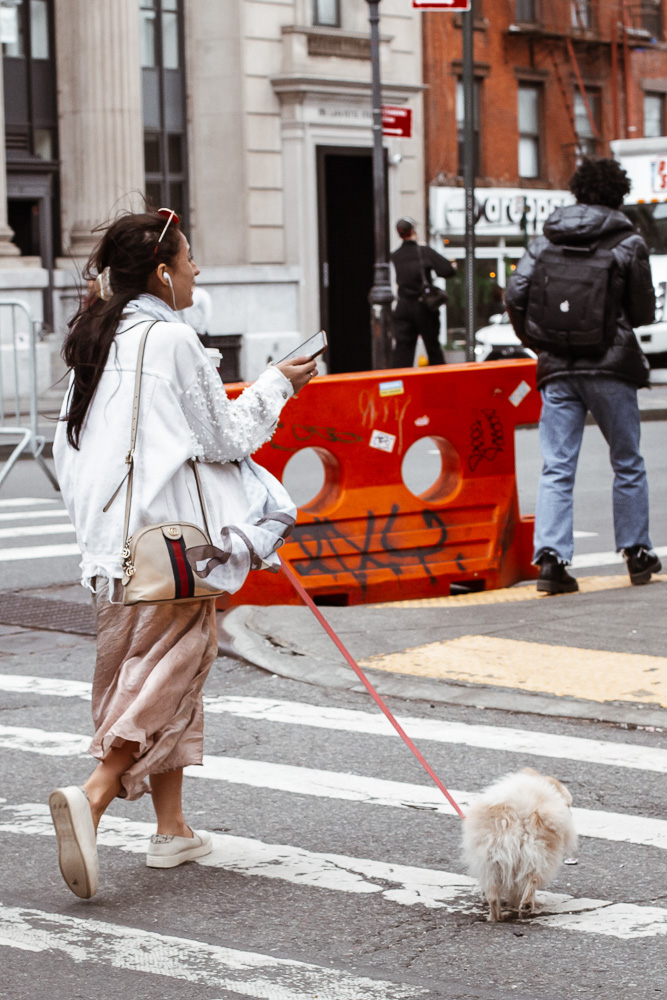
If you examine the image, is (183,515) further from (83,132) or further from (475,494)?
(83,132)

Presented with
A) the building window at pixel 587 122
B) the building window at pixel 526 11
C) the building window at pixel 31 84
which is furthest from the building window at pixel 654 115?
the building window at pixel 31 84

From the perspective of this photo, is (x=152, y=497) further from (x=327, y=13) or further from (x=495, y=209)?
(x=495, y=209)

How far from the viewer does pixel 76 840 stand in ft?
12.9

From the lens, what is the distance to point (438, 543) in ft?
28.0

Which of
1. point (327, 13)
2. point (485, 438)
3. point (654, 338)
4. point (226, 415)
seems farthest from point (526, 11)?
point (226, 415)

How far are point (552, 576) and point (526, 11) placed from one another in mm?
28713

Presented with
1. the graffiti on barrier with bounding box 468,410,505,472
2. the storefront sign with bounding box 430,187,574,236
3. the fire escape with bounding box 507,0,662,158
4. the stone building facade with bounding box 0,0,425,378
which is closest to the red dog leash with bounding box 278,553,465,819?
the graffiti on barrier with bounding box 468,410,505,472

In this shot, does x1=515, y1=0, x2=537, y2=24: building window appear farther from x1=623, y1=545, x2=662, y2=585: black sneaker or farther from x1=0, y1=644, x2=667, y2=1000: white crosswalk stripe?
x1=0, y1=644, x2=667, y2=1000: white crosswalk stripe

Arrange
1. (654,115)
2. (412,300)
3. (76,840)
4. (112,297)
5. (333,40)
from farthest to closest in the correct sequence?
(654,115), (333,40), (412,300), (112,297), (76,840)

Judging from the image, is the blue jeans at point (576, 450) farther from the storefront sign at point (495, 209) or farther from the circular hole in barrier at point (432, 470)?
the storefront sign at point (495, 209)

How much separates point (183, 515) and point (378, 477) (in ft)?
14.0

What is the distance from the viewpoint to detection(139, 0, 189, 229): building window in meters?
26.6

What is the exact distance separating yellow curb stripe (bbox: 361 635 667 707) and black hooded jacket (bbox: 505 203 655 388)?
5.39ft

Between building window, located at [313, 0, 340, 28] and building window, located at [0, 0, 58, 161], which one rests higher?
building window, located at [313, 0, 340, 28]
